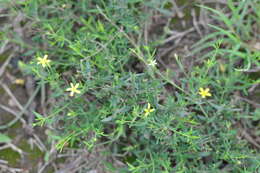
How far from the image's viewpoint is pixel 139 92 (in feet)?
8.45

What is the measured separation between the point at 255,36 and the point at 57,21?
83.4 inches

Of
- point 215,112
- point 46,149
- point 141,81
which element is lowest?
point 46,149

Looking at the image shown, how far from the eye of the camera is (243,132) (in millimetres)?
3213

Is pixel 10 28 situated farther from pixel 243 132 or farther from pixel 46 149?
pixel 243 132

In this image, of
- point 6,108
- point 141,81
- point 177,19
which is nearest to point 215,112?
point 141,81

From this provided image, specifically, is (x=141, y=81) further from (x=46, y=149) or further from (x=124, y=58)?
(x=46, y=149)

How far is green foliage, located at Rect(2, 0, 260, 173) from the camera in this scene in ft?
8.32

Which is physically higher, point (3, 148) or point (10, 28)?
point (10, 28)

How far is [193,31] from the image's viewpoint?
11.5 feet

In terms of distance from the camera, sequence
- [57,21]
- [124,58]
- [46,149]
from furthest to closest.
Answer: [46,149] → [57,21] → [124,58]

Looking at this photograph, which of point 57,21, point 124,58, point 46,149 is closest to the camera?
point 124,58

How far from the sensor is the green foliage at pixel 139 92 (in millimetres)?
2535

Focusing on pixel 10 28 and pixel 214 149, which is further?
pixel 10 28

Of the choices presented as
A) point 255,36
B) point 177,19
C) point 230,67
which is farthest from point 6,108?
point 255,36
